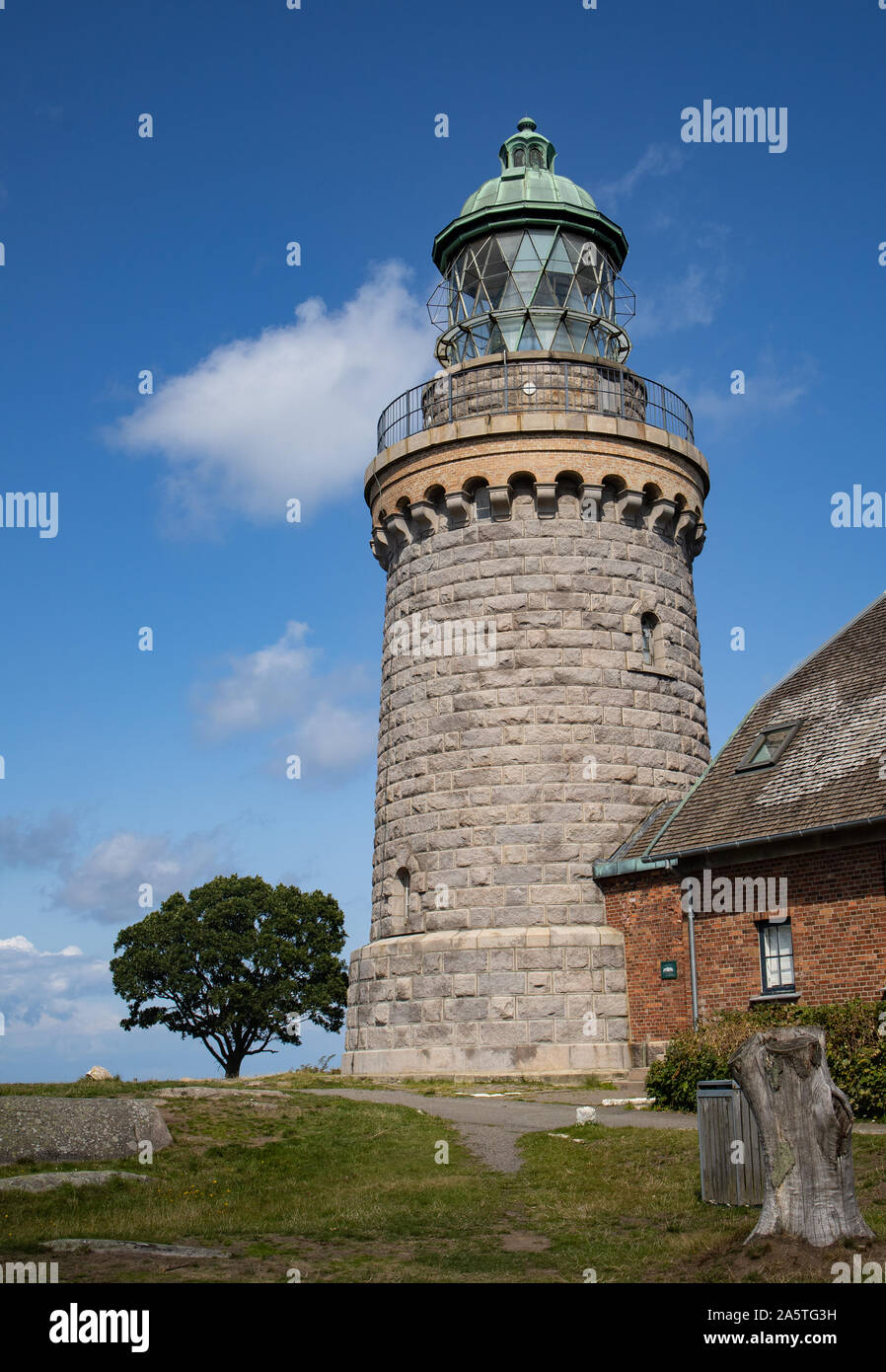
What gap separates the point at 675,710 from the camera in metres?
23.8

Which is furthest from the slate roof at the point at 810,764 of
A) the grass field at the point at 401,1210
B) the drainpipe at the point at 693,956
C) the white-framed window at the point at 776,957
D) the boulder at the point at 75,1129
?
the boulder at the point at 75,1129

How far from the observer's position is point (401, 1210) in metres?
10.7

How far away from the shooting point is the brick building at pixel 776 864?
17.7 m

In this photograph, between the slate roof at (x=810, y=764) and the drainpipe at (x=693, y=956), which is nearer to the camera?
the slate roof at (x=810, y=764)

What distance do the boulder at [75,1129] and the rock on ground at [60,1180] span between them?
0.67m

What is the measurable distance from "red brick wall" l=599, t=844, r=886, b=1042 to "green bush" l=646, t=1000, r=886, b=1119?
91cm

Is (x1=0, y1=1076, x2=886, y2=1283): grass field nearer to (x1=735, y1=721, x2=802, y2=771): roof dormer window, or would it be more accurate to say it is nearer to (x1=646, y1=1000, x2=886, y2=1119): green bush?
(x1=646, y1=1000, x2=886, y2=1119): green bush

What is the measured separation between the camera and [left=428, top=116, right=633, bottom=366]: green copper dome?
25.8 metres

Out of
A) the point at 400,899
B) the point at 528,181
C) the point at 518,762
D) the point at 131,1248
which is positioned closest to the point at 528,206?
the point at 528,181

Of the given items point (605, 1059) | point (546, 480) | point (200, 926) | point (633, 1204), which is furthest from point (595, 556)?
point (200, 926)

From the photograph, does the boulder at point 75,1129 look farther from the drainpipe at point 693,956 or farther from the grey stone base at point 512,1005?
the drainpipe at point 693,956

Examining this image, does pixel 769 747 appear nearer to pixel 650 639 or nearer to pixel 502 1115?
pixel 650 639

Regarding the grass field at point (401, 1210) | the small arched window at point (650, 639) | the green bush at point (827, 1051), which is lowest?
the grass field at point (401, 1210)

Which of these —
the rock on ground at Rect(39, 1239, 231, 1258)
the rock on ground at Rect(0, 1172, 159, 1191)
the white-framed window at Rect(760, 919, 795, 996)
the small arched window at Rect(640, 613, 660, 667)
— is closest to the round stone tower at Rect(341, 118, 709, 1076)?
the small arched window at Rect(640, 613, 660, 667)
